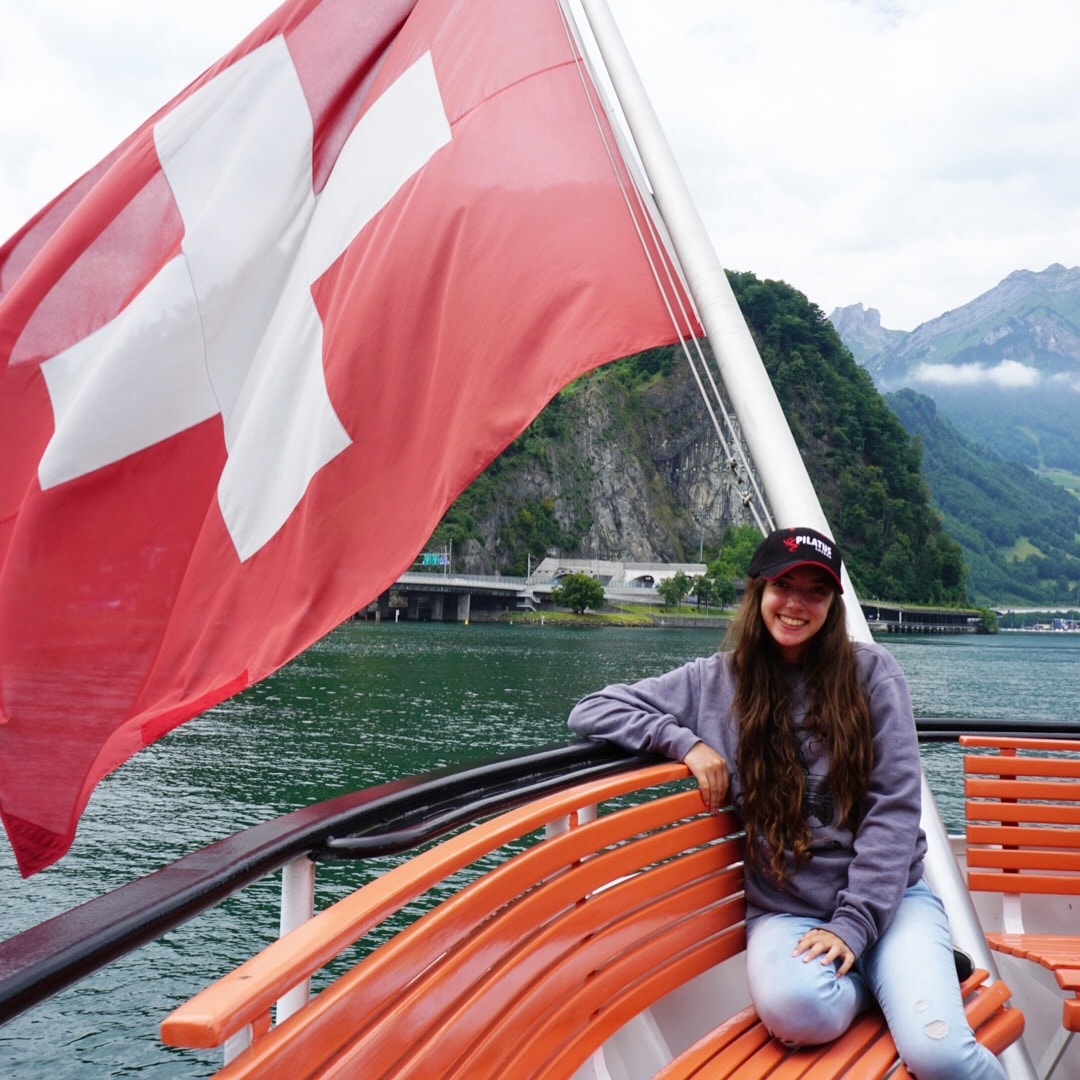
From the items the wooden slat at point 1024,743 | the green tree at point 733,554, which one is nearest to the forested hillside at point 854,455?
the green tree at point 733,554

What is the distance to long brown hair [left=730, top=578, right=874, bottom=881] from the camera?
6.62ft

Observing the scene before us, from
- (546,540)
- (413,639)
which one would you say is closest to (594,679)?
(413,639)

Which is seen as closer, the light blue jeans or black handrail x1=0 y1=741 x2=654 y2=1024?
black handrail x1=0 y1=741 x2=654 y2=1024

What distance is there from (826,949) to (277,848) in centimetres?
106

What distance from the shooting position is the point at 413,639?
192 ft

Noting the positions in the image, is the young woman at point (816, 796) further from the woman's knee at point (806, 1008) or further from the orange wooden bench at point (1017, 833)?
the orange wooden bench at point (1017, 833)

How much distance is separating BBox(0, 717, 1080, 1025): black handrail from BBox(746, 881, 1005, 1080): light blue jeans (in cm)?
47

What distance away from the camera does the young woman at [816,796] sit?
185 cm

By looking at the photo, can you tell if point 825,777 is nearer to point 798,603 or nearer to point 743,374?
point 798,603

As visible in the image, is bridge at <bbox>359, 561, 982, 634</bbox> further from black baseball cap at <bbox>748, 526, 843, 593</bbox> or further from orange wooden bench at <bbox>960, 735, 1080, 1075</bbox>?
black baseball cap at <bbox>748, 526, 843, 593</bbox>

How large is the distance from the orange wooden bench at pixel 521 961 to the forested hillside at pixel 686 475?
104024mm

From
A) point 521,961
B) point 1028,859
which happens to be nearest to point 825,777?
point 521,961

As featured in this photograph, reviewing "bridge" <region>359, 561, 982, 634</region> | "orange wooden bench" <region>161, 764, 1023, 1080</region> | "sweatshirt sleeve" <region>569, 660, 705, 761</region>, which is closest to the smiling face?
"sweatshirt sleeve" <region>569, 660, 705, 761</region>

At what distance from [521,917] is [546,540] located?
374 ft
